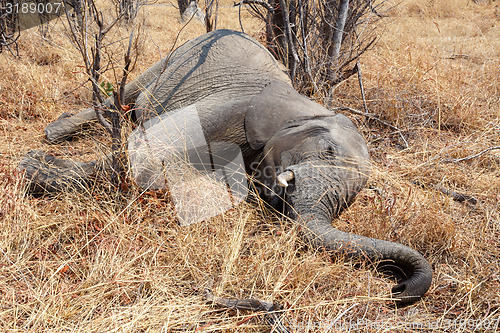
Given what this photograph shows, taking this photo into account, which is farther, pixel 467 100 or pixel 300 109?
pixel 467 100

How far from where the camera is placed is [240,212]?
130 inches

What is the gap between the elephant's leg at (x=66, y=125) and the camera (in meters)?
4.70

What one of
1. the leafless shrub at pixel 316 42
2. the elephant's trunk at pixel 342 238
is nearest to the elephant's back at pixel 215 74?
the leafless shrub at pixel 316 42

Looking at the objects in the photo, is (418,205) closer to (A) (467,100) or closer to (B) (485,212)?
(B) (485,212)

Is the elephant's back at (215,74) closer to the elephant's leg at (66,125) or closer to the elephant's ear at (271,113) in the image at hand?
the elephant's ear at (271,113)

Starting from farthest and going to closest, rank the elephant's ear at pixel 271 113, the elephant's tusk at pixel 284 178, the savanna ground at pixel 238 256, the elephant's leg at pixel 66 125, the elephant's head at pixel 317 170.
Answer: the elephant's leg at pixel 66 125, the elephant's ear at pixel 271 113, the elephant's tusk at pixel 284 178, the elephant's head at pixel 317 170, the savanna ground at pixel 238 256

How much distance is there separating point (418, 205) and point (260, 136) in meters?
1.42

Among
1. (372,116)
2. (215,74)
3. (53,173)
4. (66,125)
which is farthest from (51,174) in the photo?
(372,116)

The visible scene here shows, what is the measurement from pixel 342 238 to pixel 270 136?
1297 mm

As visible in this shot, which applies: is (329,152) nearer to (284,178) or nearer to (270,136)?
(284,178)

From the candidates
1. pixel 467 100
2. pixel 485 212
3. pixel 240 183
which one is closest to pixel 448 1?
pixel 467 100

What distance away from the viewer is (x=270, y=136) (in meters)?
3.79

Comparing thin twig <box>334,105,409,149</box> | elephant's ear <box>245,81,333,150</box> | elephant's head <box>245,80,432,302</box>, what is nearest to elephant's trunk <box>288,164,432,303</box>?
elephant's head <box>245,80,432,302</box>

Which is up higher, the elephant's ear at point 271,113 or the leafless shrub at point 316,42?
the leafless shrub at point 316,42
